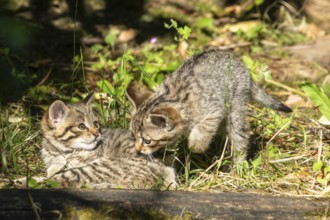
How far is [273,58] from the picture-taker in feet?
32.7

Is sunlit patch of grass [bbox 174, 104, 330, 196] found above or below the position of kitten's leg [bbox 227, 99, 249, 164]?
below

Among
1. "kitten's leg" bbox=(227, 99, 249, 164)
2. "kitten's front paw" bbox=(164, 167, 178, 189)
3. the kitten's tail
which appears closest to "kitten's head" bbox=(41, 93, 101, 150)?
"kitten's front paw" bbox=(164, 167, 178, 189)

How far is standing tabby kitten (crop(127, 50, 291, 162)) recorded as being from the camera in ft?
20.1

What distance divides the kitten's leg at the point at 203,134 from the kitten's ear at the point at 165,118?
25cm

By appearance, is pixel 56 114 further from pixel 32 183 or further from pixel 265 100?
pixel 265 100

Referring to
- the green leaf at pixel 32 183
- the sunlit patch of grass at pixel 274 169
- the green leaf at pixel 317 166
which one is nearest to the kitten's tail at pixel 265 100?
the sunlit patch of grass at pixel 274 169

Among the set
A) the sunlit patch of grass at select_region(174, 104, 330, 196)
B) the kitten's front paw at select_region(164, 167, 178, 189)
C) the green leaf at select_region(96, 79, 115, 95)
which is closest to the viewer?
the kitten's front paw at select_region(164, 167, 178, 189)

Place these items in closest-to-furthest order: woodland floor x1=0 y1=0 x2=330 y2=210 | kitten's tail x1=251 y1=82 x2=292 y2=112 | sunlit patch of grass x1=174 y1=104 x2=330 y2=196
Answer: sunlit patch of grass x1=174 y1=104 x2=330 y2=196
woodland floor x1=0 y1=0 x2=330 y2=210
kitten's tail x1=251 y1=82 x2=292 y2=112

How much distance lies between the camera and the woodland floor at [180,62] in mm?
5988

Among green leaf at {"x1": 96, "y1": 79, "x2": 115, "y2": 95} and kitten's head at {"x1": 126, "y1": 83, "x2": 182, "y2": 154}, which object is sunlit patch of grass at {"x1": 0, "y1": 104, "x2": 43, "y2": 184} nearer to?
green leaf at {"x1": 96, "y1": 79, "x2": 115, "y2": 95}

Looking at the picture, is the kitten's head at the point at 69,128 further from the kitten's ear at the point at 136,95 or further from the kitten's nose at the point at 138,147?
the kitten's ear at the point at 136,95

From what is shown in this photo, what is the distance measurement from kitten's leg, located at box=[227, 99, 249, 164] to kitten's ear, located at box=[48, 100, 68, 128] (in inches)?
68.6

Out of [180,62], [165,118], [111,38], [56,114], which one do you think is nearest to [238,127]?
[165,118]

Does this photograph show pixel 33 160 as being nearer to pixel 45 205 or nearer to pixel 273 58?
pixel 45 205
